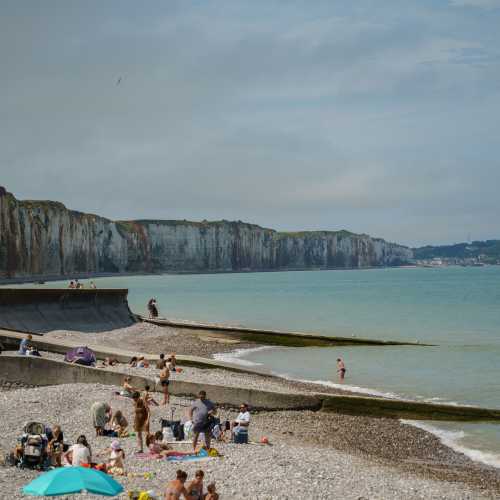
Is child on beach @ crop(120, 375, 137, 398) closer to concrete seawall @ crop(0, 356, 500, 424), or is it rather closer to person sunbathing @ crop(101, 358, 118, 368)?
concrete seawall @ crop(0, 356, 500, 424)

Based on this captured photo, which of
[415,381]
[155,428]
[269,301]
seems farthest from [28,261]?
[155,428]

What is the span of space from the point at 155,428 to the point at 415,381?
1438 centimetres

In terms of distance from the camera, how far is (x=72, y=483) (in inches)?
442

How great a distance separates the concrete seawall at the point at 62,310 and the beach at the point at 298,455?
1151cm

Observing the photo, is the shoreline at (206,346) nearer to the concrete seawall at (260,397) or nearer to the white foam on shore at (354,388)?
the white foam on shore at (354,388)

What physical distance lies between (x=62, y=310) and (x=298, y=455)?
2447 cm

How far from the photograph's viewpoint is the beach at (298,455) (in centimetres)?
1280

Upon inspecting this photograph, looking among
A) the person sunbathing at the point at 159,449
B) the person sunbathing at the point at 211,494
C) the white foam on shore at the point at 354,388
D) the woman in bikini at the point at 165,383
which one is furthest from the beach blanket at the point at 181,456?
the white foam on shore at the point at 354,388

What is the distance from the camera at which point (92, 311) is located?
40594mm

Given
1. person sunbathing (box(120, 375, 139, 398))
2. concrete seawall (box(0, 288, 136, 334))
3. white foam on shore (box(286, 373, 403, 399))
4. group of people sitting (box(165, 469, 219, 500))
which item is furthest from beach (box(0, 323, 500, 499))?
concrete seawall (box(0, 288, 136, 334))

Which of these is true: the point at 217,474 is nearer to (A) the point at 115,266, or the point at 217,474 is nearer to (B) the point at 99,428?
(B) the point at 99,428

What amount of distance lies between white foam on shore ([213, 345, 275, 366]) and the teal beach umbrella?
20760 millimetres

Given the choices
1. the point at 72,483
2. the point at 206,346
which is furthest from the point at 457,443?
the point at 206,346

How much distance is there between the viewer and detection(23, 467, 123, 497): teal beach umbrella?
10961 millimetres
